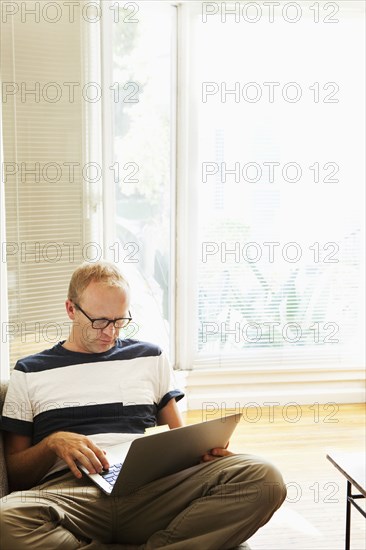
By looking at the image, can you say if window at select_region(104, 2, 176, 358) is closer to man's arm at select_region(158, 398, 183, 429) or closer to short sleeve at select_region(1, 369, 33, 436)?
man's arm at select_region(158, 398, 183, 429)

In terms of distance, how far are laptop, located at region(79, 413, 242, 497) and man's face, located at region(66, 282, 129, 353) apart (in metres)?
0.32

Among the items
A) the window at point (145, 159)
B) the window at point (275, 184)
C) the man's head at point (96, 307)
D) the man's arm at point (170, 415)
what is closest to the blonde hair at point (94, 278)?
the man's head at point (96, 307)

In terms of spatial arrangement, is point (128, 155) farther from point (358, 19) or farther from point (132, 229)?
point (358, 19)

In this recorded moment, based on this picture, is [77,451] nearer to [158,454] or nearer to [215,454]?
[158,454]

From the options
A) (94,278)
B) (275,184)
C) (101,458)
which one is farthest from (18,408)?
(275,184)

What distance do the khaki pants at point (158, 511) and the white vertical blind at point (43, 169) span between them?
4.90 ft

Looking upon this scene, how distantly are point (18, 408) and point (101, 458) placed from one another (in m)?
0.30

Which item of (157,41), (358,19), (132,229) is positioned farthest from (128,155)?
(358,19)

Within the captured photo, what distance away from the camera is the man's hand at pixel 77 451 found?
184 centimetres

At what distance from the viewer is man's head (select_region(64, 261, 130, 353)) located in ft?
6.84

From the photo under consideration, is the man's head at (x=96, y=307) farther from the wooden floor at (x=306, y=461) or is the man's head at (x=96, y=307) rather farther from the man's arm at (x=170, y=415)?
the wooden floor at (x=306, y=461)

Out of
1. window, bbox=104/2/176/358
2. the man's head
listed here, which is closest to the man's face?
the man's head

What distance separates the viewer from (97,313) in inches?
82.0

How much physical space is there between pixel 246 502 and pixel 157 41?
9.09 feet
